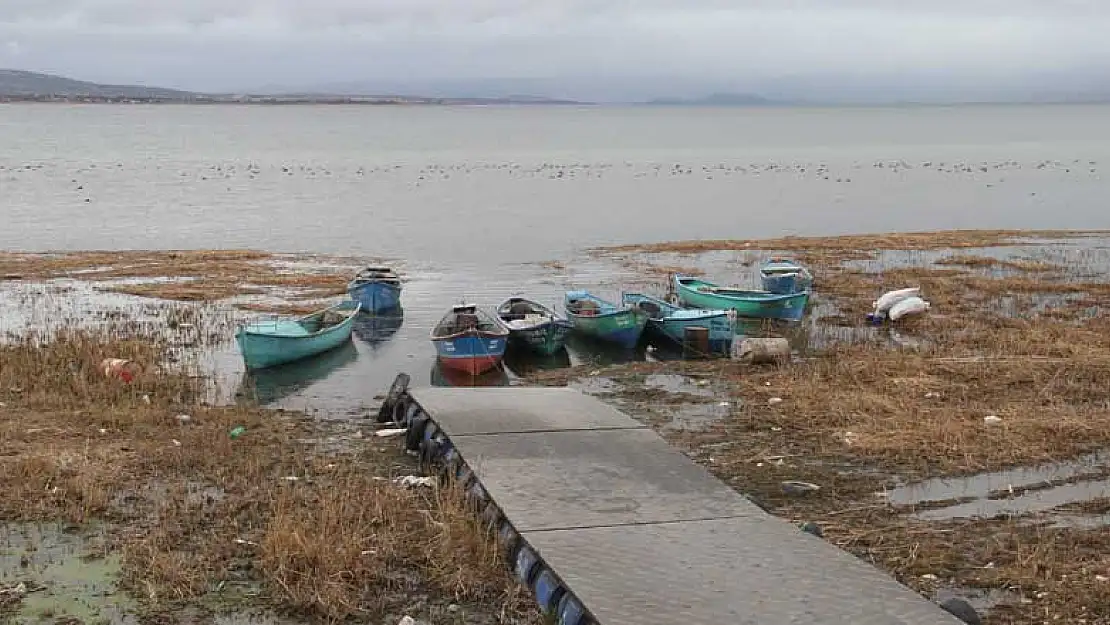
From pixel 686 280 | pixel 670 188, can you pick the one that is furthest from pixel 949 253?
pixel 670 188

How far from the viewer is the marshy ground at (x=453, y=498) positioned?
9594 millimetres

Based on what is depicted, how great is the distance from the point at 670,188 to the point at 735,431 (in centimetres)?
6100

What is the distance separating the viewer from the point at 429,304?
28703 millimetres

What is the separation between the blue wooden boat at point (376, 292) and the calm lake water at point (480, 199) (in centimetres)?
59

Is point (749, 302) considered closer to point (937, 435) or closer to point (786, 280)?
point (786, 280)

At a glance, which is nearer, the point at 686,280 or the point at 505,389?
the point at 505,389

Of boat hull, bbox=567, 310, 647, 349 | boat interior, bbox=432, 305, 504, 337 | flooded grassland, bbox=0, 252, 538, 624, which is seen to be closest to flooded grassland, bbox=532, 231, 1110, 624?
boat interior, bbox=432, 305, 504, 337

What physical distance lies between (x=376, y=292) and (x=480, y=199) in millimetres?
39413

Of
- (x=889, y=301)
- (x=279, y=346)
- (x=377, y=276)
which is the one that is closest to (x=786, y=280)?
(x=889, y=301)

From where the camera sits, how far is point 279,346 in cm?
1991

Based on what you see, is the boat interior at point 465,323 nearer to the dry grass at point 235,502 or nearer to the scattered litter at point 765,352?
the scattered litter at point 765,352

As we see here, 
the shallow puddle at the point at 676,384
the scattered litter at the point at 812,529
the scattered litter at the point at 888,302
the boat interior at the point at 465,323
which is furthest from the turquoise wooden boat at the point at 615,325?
the scattered litter at the point at 812,529

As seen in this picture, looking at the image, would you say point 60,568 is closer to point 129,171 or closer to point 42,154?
point 129,171

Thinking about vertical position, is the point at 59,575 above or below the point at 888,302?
below
